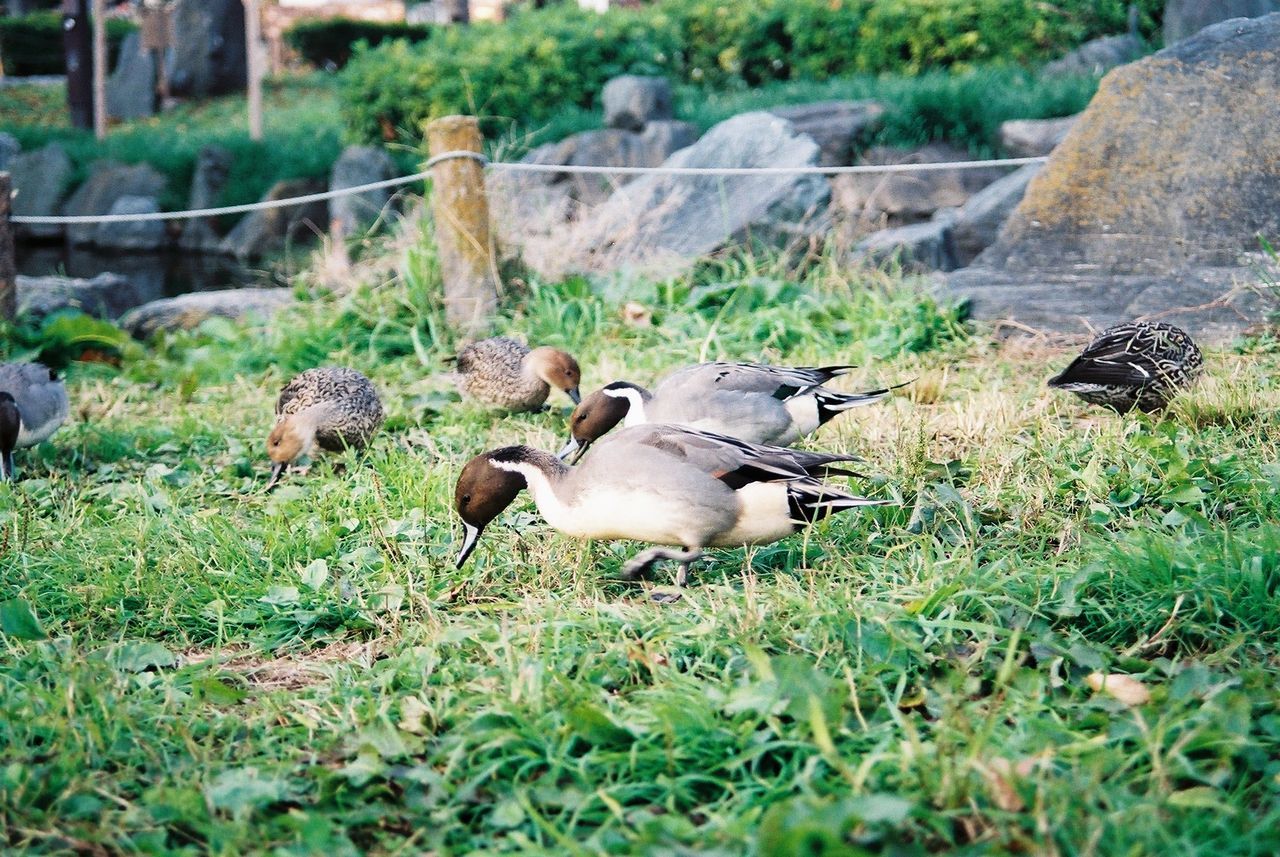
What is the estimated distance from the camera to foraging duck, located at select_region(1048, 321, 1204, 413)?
4.36 m

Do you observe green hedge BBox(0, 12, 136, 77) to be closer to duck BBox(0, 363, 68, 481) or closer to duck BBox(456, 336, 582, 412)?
duck BBox(0, 363, 68, 481)

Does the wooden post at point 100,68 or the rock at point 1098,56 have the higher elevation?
the rock at point 1098,56

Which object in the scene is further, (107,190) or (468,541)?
(107,190)

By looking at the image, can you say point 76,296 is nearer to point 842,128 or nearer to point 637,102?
point 637,102

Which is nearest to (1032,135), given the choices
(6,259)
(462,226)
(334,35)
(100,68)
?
(462,226)

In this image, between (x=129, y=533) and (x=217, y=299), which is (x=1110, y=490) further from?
(x=217, y=299)

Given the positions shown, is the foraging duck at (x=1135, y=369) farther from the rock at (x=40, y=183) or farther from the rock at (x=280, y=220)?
the rock at (x=40, y=183)

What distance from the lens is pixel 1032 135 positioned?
901 cm

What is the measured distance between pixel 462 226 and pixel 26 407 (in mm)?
2512

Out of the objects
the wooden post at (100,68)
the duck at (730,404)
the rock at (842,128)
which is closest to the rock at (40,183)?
the wooden post at (100,68)

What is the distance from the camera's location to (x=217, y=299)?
806 centimetres

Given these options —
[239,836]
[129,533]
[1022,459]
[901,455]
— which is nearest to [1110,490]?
[1022,459]

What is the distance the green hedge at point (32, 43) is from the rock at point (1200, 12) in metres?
17.8

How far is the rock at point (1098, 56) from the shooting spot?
1056 cm
